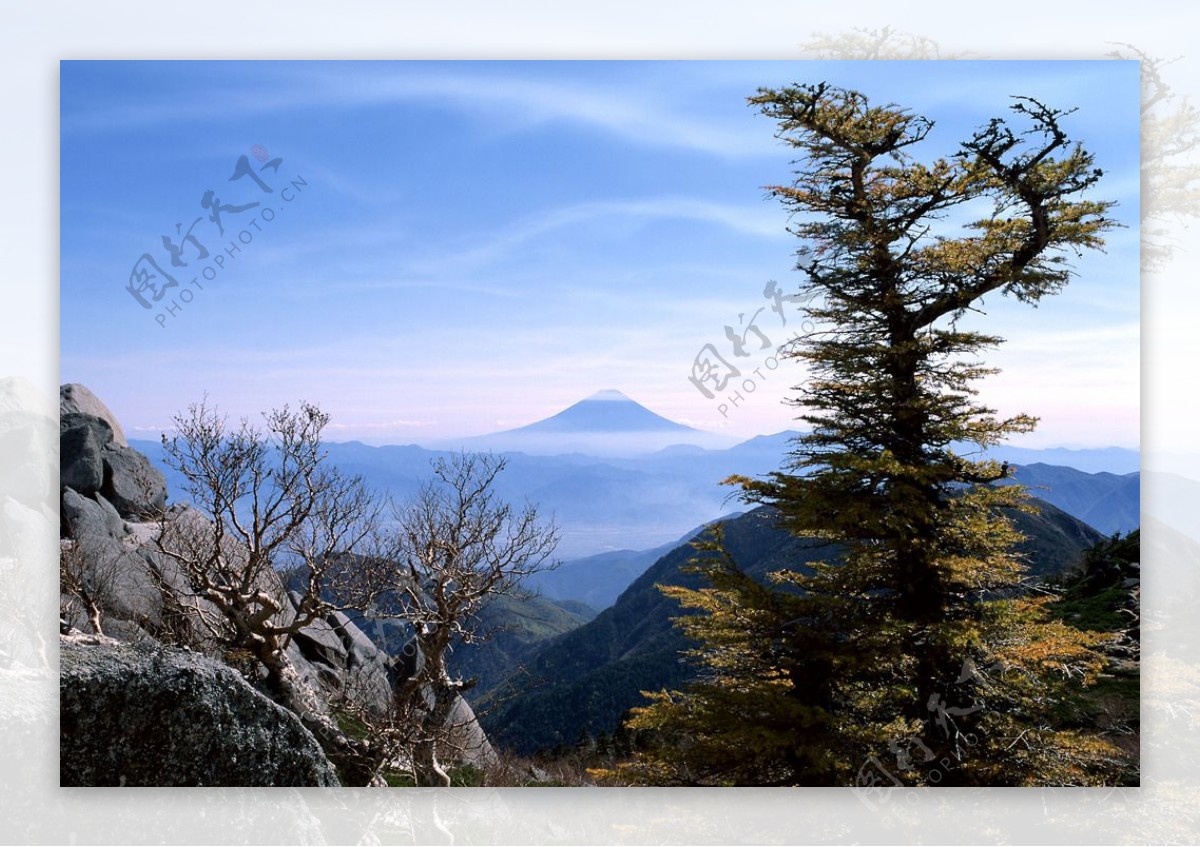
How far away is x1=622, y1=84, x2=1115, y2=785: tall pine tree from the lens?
491 centimetres

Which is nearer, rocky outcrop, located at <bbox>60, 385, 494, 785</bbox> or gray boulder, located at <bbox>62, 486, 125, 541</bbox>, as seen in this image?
rocky outcrop, located at <bbox>60, 385, 494, 785</bbox>

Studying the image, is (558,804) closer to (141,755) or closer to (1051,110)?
(141,755)

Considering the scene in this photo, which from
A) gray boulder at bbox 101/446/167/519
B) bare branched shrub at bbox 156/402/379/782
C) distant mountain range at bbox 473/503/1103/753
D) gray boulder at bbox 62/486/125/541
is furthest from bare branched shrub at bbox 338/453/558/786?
gray boulder at bbox 62/486/125/541

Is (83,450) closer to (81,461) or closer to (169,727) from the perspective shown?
(81,461)

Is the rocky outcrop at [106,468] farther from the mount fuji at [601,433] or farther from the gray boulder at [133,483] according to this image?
the mount fuji at [601,433]

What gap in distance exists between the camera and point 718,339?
503 cm

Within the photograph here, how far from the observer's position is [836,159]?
5.15 m

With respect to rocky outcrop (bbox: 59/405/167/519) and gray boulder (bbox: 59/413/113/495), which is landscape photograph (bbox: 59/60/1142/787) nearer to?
gray boulder (bbox: 59/413/113/495)

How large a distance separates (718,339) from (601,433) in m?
0.96

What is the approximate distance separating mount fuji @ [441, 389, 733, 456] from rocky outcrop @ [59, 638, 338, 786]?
Result: 193cm

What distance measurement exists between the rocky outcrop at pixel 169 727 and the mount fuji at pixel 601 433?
6.32ft

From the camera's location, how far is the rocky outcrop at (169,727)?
4.56 meters

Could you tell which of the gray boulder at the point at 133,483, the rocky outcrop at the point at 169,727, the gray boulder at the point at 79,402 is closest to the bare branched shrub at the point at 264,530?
the gray boulder at the point at 133,483

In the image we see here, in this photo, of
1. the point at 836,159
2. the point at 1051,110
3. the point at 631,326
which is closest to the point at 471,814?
the point at 631,326
